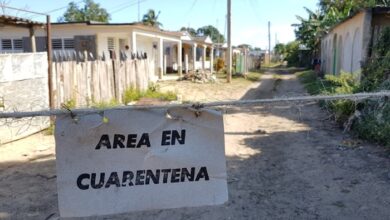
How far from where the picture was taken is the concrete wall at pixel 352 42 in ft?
42.3

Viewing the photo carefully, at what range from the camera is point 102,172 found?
237 cm

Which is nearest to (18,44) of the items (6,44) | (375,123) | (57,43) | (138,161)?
(6,44)

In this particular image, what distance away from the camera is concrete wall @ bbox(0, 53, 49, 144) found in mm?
7578

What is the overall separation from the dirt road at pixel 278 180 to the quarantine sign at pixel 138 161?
2.76 feet

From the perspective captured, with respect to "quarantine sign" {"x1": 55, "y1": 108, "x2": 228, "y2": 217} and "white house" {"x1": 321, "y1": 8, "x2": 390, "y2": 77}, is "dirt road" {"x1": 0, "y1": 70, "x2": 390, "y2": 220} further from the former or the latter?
"white house" {"x1": 321, "y1": 8, "x2": 390, "y2": 77}

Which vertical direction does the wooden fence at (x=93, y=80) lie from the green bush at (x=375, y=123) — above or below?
above

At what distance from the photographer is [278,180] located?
5621mm

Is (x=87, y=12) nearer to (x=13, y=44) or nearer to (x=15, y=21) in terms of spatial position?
(x=13, y=44)

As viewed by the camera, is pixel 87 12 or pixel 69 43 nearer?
pixel 69 43

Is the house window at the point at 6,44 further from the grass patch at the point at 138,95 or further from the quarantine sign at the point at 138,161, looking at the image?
the quarantine sign at the point at 138,161

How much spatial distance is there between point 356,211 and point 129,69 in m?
9.77

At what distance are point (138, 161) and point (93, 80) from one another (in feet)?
28.5

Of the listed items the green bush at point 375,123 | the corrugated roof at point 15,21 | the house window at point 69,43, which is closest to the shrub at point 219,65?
the house window at point 69,43

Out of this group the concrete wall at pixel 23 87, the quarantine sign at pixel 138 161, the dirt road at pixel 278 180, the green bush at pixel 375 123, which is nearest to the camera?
the quarantine sign at pixel 138 161
